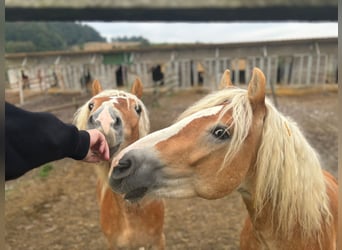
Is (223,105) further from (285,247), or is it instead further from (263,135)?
(285,247)

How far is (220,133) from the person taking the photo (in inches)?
64.0

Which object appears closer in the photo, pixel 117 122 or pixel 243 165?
pixel 243 165

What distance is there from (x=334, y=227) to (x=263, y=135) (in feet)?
2.84

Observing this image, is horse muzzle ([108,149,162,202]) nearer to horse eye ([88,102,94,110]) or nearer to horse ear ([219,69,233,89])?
horse ear ([219,69,233,89])

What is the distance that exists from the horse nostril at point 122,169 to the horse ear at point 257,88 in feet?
2.46

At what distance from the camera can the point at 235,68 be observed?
1911cm

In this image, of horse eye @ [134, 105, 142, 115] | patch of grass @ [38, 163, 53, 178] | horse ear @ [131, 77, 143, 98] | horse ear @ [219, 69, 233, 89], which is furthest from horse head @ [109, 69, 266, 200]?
patch of grass @ [38, 163, 53, 178]

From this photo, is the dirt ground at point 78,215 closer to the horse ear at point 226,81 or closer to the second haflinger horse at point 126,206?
the second haflinger horse at point 126,206

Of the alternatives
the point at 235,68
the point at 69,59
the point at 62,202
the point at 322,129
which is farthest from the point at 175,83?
the point at 62,202

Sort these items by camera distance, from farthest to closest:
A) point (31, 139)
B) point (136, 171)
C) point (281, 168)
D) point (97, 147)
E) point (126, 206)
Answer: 1. point (126, 206)
2. point (97, 147)
3. point (281, 168)
4. point (136, 171)
5. point (31, 139)

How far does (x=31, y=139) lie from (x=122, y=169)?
0.49m

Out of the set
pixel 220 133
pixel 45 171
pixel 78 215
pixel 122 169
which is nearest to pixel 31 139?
pixel 122 169

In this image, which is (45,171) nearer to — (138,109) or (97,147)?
(138,109)

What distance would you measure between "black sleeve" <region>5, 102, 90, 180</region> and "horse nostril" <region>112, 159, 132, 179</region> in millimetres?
252
